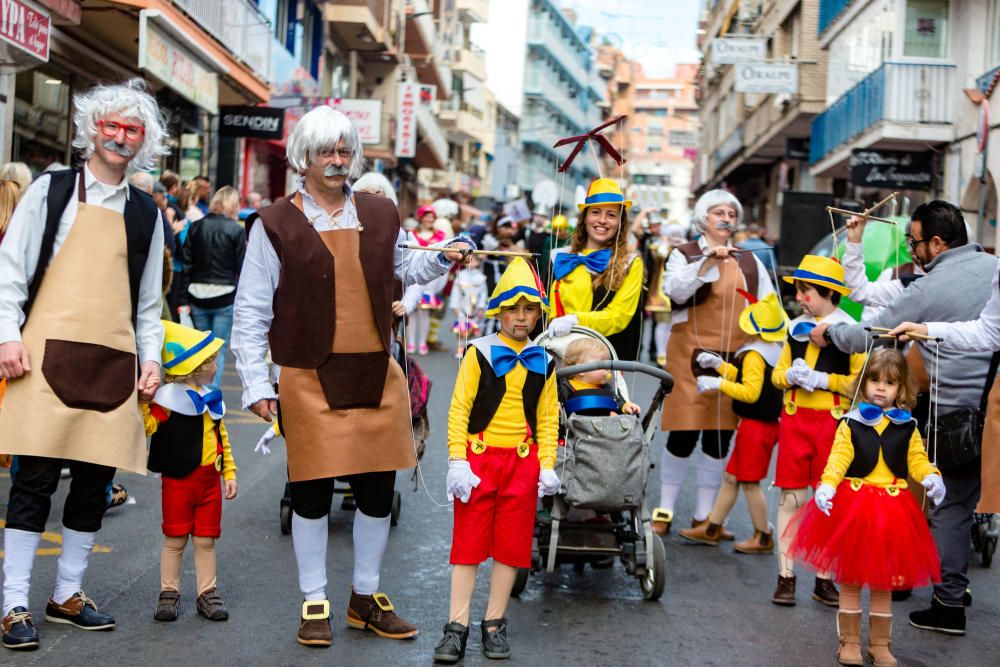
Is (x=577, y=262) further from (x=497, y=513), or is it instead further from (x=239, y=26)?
(x=239, y=26)

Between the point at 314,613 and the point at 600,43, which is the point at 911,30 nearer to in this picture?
the point at 314,613

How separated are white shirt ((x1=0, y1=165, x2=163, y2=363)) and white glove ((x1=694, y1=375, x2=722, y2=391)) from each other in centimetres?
330

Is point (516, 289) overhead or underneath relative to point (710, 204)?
underneath

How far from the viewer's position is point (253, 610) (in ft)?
19.6

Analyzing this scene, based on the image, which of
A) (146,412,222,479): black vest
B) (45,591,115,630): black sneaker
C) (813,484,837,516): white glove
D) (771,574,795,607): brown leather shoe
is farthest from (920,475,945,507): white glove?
(45,591,115,630): black sneaker

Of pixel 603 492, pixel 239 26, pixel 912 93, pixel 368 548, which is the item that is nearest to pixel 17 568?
pixel 368 548

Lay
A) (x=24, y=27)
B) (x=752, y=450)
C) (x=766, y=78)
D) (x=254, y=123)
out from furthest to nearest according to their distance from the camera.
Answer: (x=766, y=78)
(x=254, y=123)
(x=24, y=27)
(x=752, y=450)

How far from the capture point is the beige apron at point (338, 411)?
17.5 ft

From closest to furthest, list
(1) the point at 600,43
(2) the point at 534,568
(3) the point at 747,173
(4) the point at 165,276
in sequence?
(2) the point at 534,568 → (4) the point at 165,276 → (3) the point at 747,173 → (1) the point at 600,43

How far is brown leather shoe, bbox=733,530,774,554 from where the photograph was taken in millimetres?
7801

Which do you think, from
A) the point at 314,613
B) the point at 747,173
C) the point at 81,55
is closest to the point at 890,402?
the point at 314,613

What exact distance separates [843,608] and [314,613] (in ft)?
7.30

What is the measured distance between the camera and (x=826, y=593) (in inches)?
263

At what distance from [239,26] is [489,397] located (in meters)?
17.1
